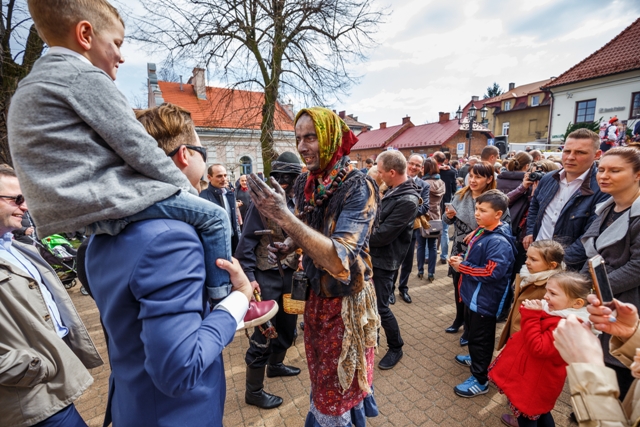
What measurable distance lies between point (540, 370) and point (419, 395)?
1.21 m

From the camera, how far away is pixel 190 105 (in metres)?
25.0

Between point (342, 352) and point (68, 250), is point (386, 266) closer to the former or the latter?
point (342, 352)

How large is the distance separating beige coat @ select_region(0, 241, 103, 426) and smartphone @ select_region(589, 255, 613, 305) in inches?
103

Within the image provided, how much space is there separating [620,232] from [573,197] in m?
1.02

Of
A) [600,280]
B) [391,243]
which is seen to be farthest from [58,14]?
[391,243]

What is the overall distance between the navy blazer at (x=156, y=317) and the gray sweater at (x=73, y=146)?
12 cm

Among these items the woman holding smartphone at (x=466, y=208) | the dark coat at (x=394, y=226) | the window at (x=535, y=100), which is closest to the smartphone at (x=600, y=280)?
the dark coat at (x=394, y=226)

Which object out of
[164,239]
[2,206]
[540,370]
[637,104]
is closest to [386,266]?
[540,370]

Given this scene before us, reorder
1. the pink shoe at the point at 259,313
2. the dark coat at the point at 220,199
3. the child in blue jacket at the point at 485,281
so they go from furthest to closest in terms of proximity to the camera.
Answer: the dark coat at the point at 220,199 < the child in blue jacket at the point at 485,281 < the pink shoe at the point at 259,313

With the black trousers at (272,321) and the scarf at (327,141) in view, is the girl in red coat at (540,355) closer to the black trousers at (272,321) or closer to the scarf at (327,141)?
the scarf at (327,141)

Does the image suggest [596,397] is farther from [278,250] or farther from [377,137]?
[377,137]

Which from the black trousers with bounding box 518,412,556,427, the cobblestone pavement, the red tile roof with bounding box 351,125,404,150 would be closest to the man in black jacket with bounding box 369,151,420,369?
the cobblestone pavement

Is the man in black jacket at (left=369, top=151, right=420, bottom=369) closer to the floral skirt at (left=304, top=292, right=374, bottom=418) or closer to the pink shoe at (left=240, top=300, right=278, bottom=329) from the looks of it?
the floral skirt at (left=304, top=292, right=374, bottom=418)

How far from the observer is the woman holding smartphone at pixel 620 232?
2.19 m
